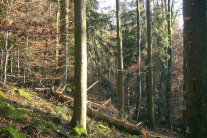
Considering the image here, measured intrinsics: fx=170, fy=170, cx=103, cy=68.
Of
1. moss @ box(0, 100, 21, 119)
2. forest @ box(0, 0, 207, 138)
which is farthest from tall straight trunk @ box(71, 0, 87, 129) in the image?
moss @ box(0, 100, 21, 119)

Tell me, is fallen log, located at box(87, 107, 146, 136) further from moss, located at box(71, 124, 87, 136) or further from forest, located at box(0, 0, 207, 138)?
moss, located at box(71, 124, 87, 136)

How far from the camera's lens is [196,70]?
2.63 metres

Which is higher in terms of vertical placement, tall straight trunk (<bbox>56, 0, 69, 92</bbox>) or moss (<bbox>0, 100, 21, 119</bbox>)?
tall straight trunk (<bbox>56, 0, 69, 92</bbox>)

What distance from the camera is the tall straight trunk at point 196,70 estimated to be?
258 centimetres

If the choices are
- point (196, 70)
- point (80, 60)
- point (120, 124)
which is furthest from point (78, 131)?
point (196, 70)

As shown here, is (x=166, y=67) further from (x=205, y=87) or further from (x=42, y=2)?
(x=205, y=87)

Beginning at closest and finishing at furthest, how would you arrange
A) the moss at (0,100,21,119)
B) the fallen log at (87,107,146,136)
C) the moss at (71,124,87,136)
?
the moss at (0,100,21,119), the moss at (71,124,87,136), the fallen log at (87,107,146,136)

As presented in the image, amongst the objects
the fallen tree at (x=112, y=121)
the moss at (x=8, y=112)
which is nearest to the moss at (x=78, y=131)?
the moss at (x=8, y=112)

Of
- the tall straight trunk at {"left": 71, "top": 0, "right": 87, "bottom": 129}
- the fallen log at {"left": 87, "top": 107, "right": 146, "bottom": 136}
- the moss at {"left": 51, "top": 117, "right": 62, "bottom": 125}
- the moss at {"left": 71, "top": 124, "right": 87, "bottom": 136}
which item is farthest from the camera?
the fallen log at {"left": 87, "top": 107, "right": 146, "bottom": 136}

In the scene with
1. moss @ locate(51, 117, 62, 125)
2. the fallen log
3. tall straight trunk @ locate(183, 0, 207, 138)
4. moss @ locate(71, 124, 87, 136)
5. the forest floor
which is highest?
tall straight trunk @ locate(183, 0, 207, 138)

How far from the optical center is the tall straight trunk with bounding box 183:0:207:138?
Result: 2580mm

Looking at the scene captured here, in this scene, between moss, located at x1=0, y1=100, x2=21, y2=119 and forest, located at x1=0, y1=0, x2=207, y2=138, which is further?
moss, located at x1=0, y1=100, x2=21, y2=119

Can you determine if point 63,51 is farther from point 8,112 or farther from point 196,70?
point 196,70

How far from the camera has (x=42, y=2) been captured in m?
9.00
